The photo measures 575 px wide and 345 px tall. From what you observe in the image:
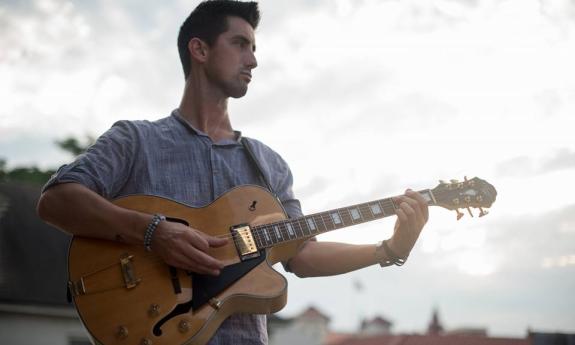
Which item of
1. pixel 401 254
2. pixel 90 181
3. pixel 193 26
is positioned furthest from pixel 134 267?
pixel 193 26

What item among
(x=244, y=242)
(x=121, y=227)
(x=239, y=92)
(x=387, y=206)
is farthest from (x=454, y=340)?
(x=121, y=227)

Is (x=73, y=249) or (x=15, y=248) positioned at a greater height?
(x=15, y=248)

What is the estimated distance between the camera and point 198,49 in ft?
11.5

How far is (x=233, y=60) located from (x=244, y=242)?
1102mm

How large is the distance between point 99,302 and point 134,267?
214 millimetres

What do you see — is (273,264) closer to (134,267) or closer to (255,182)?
(255,182)

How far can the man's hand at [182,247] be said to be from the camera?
8.62ft

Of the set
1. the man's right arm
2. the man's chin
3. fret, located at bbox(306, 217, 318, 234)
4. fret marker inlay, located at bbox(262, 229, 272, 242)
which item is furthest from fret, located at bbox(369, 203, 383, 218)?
the man's right arm

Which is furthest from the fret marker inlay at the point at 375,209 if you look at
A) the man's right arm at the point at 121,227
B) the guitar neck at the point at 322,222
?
the man's right arm at the point at 121,227

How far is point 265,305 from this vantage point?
2805 mm

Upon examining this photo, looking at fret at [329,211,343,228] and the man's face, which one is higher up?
the man's face

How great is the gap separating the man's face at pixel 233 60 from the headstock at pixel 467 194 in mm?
1349

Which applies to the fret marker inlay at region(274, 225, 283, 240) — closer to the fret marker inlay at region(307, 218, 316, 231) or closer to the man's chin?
the fret marker inlay at region(307, 218, 316, 231)

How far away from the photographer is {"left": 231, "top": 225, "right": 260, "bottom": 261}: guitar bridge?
9.39 ft
